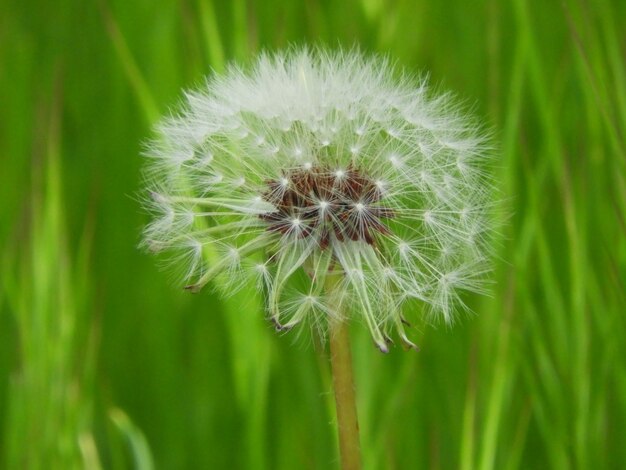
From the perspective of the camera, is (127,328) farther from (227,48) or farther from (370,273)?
(370,273)

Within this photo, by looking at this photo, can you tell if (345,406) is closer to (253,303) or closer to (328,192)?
(328,192)

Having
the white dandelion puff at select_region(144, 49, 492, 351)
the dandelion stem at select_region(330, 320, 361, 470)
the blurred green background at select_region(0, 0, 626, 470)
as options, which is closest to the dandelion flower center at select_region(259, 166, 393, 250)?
the white dandelion puff at select_region(144, 49, 492, 351)

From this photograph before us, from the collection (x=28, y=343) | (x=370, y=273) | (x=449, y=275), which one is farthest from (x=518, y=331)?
(x=28, y=343)

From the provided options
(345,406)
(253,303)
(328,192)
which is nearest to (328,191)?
(328,192)

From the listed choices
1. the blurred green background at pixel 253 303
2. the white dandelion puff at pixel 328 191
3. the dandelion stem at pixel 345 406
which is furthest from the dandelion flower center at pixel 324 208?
the blurred green background at pixel 253 303

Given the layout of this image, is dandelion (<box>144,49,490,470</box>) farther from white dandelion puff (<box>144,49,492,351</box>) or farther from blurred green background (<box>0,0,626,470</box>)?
blurred green background (<box>0,0,626,470</box>)

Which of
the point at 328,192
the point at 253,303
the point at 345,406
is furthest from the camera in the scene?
the point at 253,303
